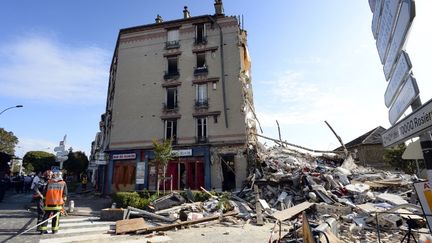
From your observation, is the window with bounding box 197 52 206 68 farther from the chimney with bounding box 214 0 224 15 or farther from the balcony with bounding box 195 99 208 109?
the chimney with bounding box 214 0 224 15

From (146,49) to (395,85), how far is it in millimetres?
26976

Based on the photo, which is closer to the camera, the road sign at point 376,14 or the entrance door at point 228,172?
the road sign at point 376,14

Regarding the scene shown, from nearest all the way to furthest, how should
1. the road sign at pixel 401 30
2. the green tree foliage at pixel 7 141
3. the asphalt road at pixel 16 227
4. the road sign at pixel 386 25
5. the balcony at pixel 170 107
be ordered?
the road sign at pixel 401 30 < the road sign at pixel 386 25 < the asphalt road at pixel 16 227 < the balcony at pixel 170 107 < the green tree foliage at pixel 7 141

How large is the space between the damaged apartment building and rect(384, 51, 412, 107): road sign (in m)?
19.2

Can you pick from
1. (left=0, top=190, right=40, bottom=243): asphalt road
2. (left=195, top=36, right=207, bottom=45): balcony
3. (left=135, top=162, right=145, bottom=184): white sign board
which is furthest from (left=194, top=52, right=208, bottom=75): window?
(left=0, top=190, right=40, bottom=243): asphalt road

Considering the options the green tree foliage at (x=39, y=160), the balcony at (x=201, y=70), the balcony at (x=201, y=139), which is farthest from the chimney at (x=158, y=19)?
the green tree foliage at (x=39, y=160)

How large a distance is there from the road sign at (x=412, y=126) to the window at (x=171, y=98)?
2302 cm

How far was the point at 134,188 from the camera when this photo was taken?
79.6ft

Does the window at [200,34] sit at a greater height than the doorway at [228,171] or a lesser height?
greater

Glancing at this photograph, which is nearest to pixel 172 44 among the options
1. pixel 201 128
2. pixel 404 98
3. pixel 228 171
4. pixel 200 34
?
pixel 200 34

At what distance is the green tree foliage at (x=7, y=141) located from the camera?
145 feet

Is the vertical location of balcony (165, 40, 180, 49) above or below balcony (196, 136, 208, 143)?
above

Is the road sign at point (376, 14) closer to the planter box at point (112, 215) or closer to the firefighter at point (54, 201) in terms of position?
the firefighter at point (54, 201)

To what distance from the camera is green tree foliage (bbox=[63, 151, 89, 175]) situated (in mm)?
47875
